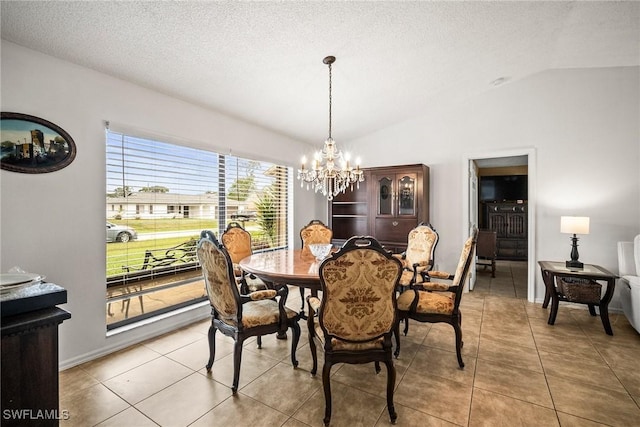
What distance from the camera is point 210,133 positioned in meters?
3.30

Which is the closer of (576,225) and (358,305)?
(358,305)

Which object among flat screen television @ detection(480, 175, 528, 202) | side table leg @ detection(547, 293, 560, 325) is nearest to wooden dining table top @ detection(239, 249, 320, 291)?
side table leg @ detection(547, 293, 560, 325)

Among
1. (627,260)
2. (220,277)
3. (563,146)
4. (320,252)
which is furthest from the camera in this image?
(563,146)

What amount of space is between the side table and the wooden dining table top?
9.04ft

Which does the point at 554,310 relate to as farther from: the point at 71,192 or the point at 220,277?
the point at 71,192

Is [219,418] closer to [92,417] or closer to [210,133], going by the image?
[92,417]

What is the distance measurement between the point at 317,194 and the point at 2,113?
4.07 m

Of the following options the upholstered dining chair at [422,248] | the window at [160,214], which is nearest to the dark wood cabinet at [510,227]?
the upholstered dining chair at [422,248]

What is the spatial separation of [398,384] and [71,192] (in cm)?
295

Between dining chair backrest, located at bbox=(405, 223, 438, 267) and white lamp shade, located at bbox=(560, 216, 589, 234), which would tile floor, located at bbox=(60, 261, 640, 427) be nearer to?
dining chair backrest, located at bbox=(405, 223, 438, 267)

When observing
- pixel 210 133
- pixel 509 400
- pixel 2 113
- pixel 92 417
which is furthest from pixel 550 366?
pixel 2 113

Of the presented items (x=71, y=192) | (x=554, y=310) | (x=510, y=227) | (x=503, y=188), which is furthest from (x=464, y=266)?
(x=503, y=188)

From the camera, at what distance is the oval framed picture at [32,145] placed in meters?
1.94

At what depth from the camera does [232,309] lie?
199 cm
